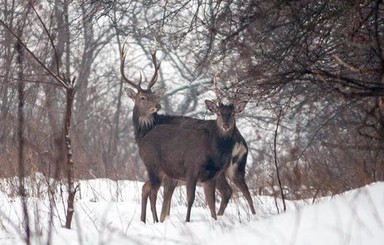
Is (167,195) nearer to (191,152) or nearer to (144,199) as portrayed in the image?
(144,199)

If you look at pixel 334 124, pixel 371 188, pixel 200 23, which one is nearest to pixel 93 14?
pixel 200 23

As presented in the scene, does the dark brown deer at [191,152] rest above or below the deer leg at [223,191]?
above

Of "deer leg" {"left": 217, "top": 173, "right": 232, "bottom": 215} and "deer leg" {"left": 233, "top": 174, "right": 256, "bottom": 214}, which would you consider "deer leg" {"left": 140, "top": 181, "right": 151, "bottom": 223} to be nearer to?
"deer leg" {"left": 217, "top": 173, "right": 232, "bottom": 215}

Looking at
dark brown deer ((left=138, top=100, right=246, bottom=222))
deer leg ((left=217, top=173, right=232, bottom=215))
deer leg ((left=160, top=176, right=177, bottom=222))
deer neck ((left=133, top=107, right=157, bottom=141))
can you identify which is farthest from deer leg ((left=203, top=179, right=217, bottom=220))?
deer neck ((left=133, top=107, right=157, bottom=141))

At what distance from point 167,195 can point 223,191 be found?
78 centimetres

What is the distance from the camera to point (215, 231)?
8.18 meters

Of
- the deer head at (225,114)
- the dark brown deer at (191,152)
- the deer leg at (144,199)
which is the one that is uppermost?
the deer head at (225,114)

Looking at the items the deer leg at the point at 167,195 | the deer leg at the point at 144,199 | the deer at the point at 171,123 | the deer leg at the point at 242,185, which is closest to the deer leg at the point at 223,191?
the deer at the point at 171,123

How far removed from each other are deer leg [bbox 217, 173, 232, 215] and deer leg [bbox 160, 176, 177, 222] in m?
0.64

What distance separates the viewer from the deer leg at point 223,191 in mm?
12271

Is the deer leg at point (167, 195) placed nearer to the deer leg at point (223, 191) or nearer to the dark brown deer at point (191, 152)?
the dark brown deer at point (191, 152)

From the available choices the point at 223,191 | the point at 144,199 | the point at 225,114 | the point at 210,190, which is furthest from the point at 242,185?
the point at 144,199

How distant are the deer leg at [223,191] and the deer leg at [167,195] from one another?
2.10ft

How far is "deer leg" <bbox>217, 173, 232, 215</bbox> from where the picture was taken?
12.3 metres
